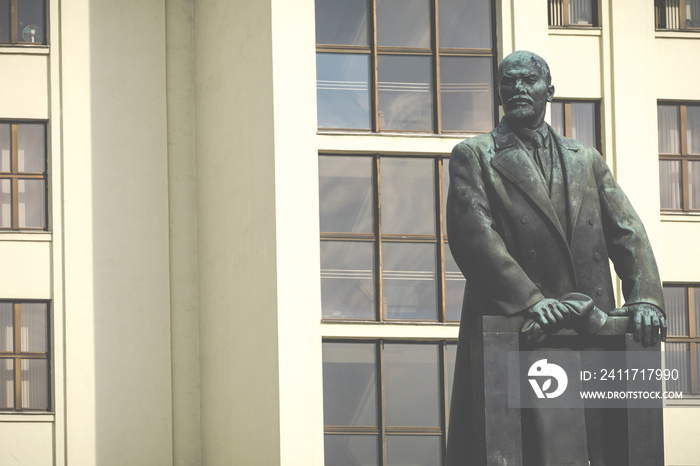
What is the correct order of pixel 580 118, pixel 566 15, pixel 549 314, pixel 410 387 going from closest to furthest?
pixel 549 314
pixel 410 387
pixel 580 118
pixel 566 15

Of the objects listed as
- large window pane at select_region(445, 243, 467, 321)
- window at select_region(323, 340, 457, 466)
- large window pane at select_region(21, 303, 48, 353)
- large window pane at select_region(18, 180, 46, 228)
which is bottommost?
window at select_region(323, 340, 457, 466)

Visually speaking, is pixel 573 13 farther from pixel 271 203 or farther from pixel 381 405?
pixel 381 405

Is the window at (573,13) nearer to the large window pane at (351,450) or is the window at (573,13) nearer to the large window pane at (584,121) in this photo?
the large window pane at (584,121)

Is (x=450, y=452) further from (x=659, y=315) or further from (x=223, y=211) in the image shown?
(x=223, y=211)

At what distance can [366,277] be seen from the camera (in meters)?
23.8

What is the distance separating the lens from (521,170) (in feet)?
32.2

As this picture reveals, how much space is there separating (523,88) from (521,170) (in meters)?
0.59

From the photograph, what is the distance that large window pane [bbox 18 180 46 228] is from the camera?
25.2 m

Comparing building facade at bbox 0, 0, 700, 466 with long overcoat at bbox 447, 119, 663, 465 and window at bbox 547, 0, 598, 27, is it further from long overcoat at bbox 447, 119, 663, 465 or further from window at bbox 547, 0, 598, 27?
long overcoat at bbox 447, 119, 663, 465

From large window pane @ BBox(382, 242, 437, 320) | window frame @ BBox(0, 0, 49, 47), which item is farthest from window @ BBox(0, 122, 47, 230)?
large window pane @ BBox(382, 242, 437, 320)

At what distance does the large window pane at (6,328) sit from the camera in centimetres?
2450

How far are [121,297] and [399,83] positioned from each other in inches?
241

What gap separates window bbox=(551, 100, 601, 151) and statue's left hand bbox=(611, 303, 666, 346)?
16.2 m

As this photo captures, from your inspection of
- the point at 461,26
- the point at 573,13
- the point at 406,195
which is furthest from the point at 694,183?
the point at 406,195
